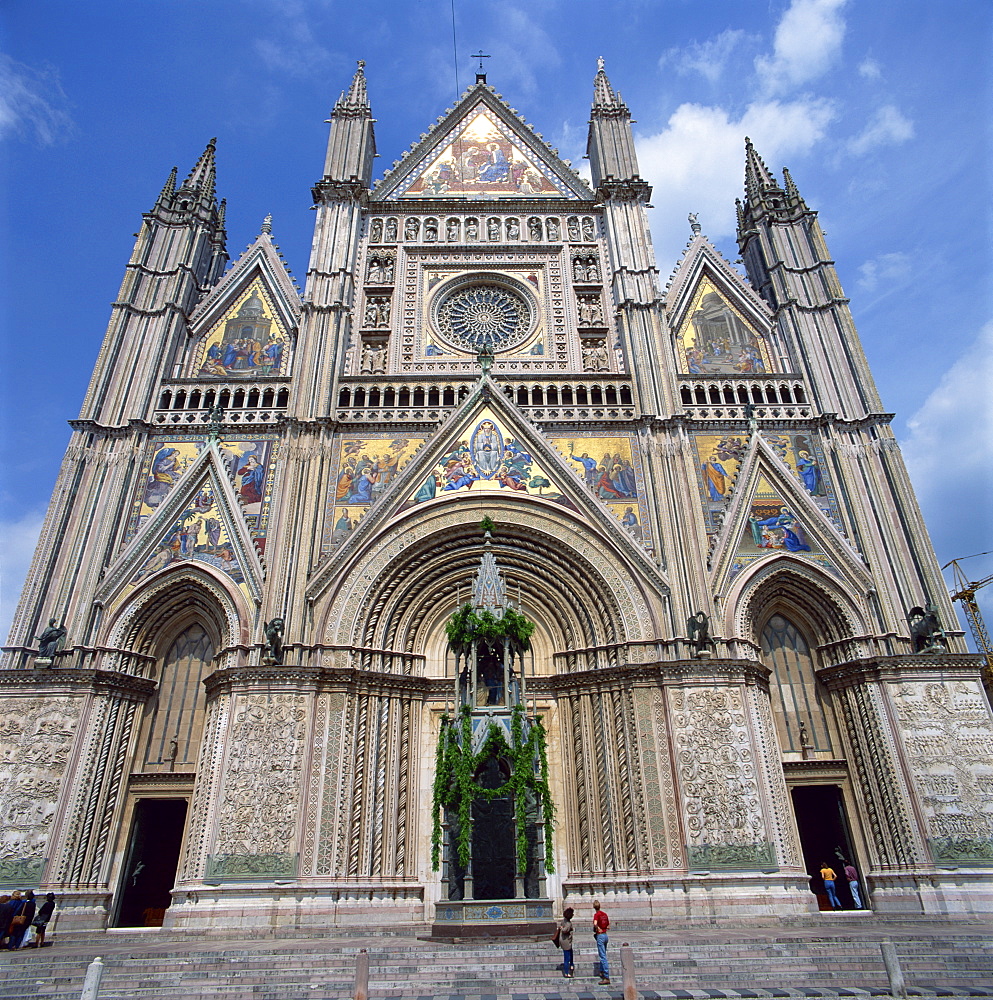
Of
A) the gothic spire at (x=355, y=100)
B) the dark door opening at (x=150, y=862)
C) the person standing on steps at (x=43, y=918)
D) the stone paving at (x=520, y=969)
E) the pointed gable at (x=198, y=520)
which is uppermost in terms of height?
the gothic spire at (x=355, y=100)

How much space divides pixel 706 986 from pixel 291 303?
19.3 m

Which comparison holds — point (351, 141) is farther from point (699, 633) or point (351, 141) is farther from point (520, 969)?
point (520, 969)

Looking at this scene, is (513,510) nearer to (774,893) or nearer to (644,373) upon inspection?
(644,373)

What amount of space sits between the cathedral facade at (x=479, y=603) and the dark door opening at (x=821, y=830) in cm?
9

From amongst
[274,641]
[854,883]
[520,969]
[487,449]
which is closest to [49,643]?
[274,641]

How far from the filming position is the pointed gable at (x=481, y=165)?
24.4m

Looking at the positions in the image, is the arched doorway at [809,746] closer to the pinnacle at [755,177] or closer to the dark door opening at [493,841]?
the dark door opening at [493,841]

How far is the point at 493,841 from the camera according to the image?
1273 centimetres

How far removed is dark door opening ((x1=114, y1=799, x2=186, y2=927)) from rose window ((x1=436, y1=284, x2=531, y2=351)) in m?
14.1

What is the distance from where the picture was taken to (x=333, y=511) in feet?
58.5

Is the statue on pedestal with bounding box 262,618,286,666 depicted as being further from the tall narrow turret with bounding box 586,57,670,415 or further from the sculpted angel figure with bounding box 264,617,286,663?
the tall narrow turret with bounding box 586,57,670,415

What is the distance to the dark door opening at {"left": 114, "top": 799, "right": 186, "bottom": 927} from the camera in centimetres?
1522

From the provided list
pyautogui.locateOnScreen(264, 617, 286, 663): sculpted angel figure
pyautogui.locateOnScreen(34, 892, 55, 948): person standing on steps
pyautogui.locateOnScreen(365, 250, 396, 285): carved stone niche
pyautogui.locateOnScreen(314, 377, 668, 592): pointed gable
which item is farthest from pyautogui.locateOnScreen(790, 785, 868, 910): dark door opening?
pyautogui.locateOnScreen(365, 250, 396, 285): carved stone niche

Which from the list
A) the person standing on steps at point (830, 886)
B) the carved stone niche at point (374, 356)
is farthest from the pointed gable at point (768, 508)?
the carved stone niche at point (374, 356)
